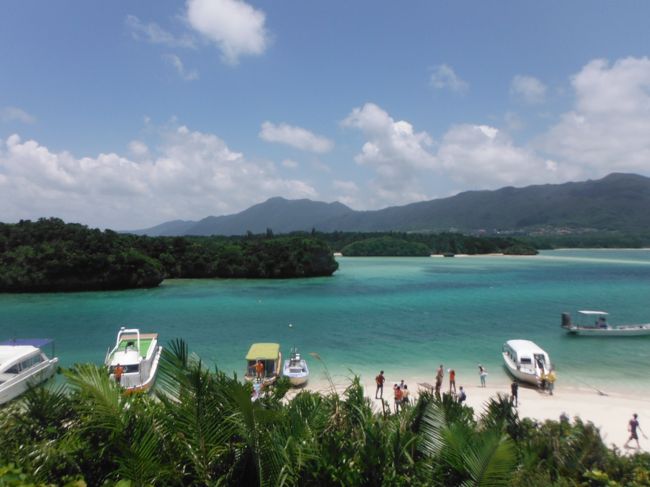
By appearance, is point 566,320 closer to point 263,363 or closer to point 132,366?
point 263,363

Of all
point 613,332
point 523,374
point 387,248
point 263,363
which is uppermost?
point 263,363

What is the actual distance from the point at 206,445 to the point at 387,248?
13684cm

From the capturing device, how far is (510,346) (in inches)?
872

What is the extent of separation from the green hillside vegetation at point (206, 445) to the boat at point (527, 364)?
1604 cm

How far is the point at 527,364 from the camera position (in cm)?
2033

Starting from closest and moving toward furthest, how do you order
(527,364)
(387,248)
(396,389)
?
(396,389) → (527,364) → (387,248)

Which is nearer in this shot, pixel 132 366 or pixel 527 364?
pixel 132 366

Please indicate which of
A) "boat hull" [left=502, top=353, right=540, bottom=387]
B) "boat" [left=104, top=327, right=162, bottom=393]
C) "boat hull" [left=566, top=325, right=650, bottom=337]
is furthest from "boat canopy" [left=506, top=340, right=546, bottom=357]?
"boat" [left=104, top=327, right=162, bottom=393]

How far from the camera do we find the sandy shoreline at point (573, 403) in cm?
1462

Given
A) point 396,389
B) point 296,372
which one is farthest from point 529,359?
point 296,372

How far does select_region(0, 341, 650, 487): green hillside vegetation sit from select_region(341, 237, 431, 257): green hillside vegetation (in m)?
135

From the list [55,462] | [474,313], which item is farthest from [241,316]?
[55,462]

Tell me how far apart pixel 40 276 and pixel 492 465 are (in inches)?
2481

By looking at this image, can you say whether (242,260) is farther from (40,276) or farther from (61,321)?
(61,321)
